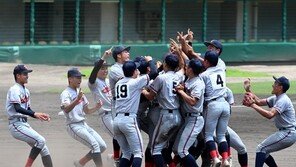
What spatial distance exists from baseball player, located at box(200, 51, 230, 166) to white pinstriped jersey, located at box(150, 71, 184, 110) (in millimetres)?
606

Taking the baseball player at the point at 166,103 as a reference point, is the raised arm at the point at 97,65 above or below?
above

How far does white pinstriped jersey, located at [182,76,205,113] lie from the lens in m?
14.4

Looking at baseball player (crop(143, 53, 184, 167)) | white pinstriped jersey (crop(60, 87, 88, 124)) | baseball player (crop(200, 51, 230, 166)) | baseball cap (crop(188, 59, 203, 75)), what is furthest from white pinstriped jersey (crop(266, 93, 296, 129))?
white pinstriped jersey (crop(60, 87, 88, 124))

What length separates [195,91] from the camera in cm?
1440

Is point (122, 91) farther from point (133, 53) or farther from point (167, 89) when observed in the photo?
point (133, 53)

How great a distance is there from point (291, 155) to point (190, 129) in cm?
343

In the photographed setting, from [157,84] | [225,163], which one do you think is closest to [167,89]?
[157,84]

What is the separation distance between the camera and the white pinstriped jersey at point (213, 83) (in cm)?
1490

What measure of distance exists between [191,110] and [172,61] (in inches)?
31.1

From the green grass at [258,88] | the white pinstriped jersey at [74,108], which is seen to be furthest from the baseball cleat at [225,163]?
the green grass at [258,88]

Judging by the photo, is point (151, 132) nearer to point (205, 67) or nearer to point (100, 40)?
point (205, 67)

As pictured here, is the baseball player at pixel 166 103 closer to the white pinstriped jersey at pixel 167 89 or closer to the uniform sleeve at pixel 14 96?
the white pinstriped jersey at pixel 167 89

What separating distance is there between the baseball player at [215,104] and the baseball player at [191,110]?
0.28 meters

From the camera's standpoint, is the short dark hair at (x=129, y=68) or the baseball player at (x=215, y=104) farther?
the baseball player at (x=215, y=104)
